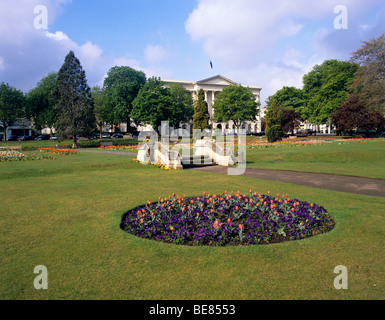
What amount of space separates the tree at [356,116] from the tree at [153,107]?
31.9 meters

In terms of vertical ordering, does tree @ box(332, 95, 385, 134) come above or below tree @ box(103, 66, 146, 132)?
below

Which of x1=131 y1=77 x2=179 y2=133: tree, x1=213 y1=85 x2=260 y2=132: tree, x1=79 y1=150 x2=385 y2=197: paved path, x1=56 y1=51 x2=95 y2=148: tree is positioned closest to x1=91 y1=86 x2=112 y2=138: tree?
x1=131 y1=77 x2=179 y2=133: tree

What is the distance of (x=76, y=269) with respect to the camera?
14.5ft

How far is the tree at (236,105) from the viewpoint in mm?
71062

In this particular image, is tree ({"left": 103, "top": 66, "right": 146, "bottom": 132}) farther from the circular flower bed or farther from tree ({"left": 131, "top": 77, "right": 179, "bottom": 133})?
the circular flower bed

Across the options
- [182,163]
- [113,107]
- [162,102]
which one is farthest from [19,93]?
[182,163]

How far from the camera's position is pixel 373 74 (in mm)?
39938

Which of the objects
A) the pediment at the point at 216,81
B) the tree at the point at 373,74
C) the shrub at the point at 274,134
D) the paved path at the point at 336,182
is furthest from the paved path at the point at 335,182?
the pediment at the point at 216,81

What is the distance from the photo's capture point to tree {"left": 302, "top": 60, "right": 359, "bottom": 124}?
55000 millimetres

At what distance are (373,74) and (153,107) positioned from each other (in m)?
37.7

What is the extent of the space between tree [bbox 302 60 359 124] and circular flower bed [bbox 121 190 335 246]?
54.3 meters

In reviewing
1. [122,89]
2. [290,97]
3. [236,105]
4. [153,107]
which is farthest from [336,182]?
[290,97]

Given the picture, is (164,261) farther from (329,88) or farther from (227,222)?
(329,88)

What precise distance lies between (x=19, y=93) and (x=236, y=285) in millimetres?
76230
